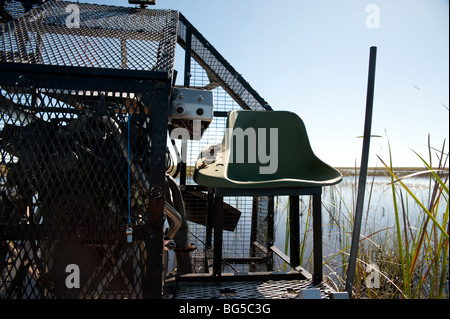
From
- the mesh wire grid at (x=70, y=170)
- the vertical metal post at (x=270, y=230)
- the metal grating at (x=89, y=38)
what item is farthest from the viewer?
the vertical metal post at (x=270, y=230)

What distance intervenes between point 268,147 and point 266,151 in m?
0.03

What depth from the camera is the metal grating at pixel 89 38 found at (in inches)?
49.6

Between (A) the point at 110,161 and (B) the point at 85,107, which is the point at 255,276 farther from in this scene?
(B) the point at 85,107

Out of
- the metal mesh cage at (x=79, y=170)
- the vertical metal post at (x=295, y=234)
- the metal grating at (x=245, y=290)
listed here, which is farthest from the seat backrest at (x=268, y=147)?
the metal mesh cage at (x=79, y=170)

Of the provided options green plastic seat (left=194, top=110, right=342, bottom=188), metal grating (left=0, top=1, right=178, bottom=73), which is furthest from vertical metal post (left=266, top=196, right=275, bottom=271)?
metal grating (left=0, top=1, right=178, bottom=73)

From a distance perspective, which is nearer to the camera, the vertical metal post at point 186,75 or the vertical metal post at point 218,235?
the vertical metal post at point 218,235

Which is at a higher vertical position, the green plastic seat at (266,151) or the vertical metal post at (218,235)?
the green plastic seat at (266,151)

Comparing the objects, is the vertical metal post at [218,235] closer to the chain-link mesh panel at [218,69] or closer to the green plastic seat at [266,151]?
the green plastic seat at [266,151]

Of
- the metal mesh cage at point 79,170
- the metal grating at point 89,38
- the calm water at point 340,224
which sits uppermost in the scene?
the metal grating at point 89,38

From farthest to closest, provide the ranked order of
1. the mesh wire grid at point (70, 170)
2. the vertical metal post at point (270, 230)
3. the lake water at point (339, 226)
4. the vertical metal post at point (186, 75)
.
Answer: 1. the lake water at point (339, 226)
2. the vertical metal post at point (186, 75)
3. the vertical metal post at point (270, 230)
4. the mesh wire grid at point (70, 170)

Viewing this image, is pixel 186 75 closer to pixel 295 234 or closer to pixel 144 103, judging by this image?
pixel 144 103

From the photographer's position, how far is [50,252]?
114cm

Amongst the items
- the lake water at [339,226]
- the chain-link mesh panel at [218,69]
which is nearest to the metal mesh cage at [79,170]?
the lake water at [339,226]

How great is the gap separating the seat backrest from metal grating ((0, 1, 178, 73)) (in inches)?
27.6
